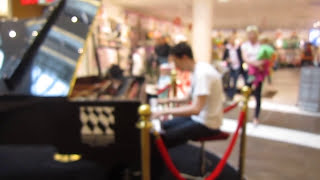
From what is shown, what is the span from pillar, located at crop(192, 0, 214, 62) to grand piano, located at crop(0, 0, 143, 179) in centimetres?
680

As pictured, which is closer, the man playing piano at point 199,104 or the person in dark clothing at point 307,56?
the man playing piano at point 199,104

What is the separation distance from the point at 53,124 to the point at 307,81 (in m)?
5.82

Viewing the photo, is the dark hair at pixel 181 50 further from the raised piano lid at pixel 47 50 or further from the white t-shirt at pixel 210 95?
the raised piano lid at pixel 47 50

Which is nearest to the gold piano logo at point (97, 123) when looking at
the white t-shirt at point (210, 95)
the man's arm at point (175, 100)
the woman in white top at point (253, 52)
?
the white t-shirt at point (210, 95)

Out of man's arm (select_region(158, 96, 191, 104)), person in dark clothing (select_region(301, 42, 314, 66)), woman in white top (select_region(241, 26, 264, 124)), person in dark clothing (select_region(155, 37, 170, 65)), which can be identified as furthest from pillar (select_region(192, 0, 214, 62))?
man's arm (select_region(158, 96, 191, 104))

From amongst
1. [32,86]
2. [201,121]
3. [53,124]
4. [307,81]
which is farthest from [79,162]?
[307,81]

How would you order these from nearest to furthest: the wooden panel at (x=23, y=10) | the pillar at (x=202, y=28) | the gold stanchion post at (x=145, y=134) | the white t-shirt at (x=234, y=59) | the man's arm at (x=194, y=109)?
the gold stanchion post at (x=145, y=134), the man's arm at (x=194, y=109), the wooden panel at (x=23, y=10), the white t-shirt at (x=234, y=59), the pillar at (x=202, y=28)

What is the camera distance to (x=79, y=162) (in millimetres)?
1511

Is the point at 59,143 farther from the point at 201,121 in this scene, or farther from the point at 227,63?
the point at 227,63

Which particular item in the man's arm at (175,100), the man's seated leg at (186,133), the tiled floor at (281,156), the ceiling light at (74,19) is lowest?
the tiled floor at (281,156)

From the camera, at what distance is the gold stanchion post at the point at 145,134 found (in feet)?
4.61

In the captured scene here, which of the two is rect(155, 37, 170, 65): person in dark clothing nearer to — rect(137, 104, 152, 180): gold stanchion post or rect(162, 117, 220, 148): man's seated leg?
rect(162, 117, 220, 148): man's seated leg

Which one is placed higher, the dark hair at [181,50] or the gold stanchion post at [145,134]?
the dark hair at [181,50]

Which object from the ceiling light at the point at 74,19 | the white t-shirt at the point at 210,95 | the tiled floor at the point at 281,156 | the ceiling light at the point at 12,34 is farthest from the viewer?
the tiled floor at the point at 281,156
